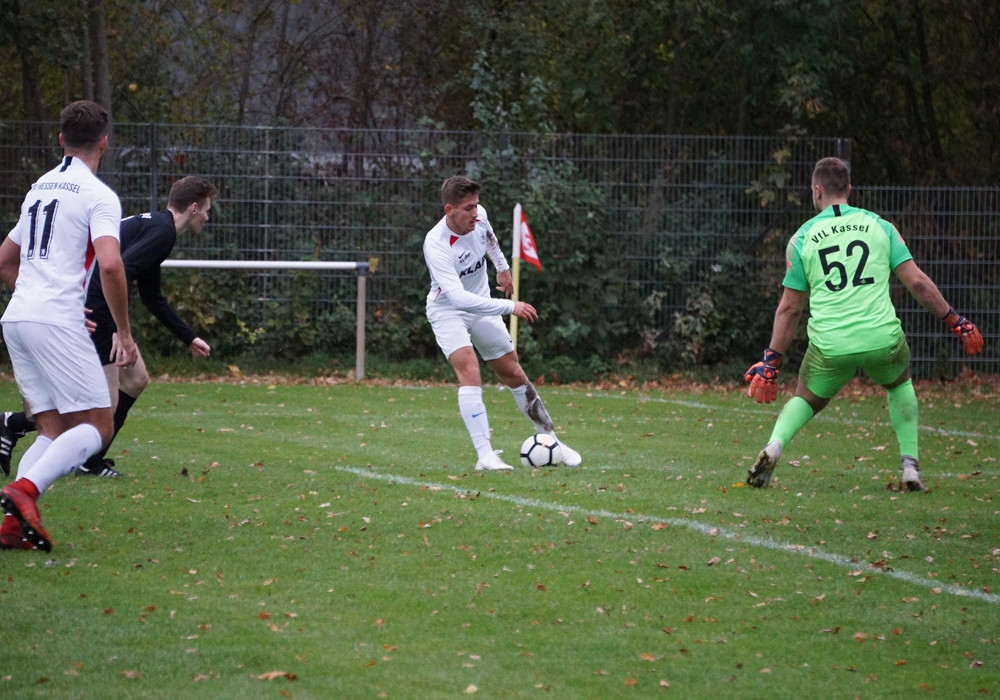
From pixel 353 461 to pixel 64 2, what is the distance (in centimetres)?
978

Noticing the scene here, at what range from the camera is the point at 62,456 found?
217 inches

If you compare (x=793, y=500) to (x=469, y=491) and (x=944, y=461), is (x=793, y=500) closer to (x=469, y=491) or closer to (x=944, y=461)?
(x=469, y=491)

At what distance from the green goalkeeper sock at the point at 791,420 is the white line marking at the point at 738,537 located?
121 cm

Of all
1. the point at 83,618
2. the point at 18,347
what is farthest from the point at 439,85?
the point at 83,618

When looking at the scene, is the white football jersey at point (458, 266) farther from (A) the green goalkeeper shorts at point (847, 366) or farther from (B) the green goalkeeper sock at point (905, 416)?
(B) the green goalkeeper sock at point (905, 416)

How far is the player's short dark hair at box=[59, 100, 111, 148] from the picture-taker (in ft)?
18.4

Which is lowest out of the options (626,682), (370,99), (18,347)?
(626,682)

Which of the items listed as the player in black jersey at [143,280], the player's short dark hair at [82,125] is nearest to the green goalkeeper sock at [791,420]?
the player in black jersey at [143,280]

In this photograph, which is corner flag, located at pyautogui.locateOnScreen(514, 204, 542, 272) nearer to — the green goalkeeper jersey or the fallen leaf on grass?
the green goalkeeper jersey

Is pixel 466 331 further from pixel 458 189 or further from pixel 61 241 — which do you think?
pixel 61 241

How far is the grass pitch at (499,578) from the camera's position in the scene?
165 inches

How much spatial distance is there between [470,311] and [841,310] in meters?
2.42

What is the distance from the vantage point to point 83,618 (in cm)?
469

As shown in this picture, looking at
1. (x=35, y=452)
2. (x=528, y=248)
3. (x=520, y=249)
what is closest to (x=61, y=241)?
(x=35, y=452)
